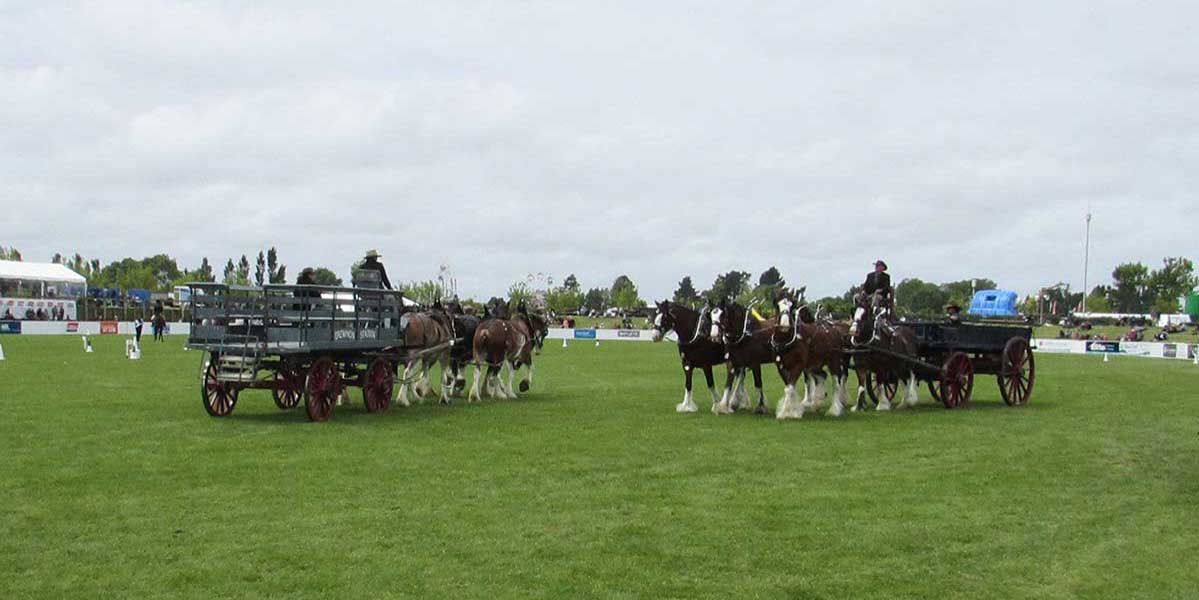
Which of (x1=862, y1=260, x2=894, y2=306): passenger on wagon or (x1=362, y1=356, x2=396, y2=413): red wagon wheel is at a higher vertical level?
(x1=862, y1=260, x2=894, y2=306): passenger on wagon

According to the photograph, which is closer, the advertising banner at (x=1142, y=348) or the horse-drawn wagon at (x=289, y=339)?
the horse-drawn wagon at (x=289, y=339)

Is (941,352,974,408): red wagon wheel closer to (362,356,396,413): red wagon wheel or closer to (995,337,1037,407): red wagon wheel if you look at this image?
(995,337,1037,407): red wagon wheel

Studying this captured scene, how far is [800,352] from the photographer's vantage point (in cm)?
1823

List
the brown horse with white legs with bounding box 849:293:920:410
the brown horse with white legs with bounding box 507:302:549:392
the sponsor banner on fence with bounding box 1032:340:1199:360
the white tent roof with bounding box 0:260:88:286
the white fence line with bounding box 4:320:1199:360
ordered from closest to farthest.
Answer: the brown horse with white legs with bounding box 849:293:920:410 < the brown horse with white legs with bounding box 507:302:549:392 < the sponsor banner on fence with bounding box 1032:340:1199:360 < the white fence line with bounding box 4:320:1199:360 < the white tent roof with bounding box 0:260:88:286

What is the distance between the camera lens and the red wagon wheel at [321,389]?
1669cm

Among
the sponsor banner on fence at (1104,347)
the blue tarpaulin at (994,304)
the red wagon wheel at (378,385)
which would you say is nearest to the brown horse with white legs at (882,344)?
the blue tarpaulin at (994,304)

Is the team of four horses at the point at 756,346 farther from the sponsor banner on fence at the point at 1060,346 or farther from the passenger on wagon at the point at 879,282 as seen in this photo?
the sponsor banner on fence at the point at 1060,346

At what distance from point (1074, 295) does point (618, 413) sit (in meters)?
167

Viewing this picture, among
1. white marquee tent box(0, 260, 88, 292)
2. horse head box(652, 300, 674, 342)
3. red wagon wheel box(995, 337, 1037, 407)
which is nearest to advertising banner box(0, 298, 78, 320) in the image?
white marquee tent box(0, 260, 88, 292)

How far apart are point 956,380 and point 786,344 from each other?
478 centimetres

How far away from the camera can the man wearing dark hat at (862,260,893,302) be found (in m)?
20.6

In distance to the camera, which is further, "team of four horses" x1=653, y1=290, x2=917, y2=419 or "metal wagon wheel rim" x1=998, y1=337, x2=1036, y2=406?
"metal wagon wheel rim" x1=998, y1=337, x2=1036, y2=406

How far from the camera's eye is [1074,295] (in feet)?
550

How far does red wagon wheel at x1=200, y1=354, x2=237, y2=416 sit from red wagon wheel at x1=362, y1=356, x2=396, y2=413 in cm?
229
